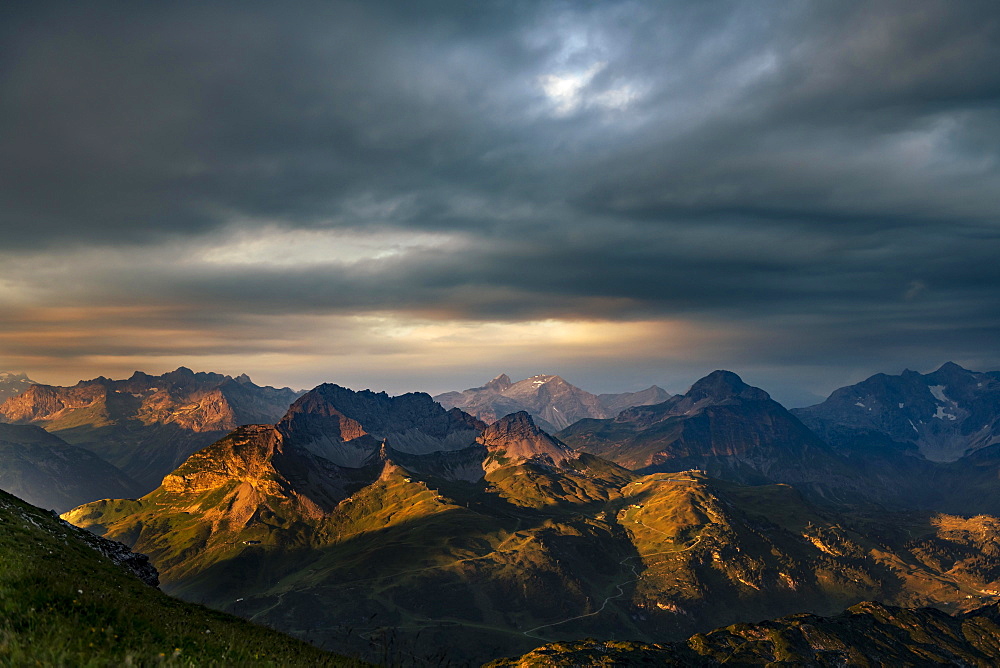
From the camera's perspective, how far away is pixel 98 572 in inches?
2130

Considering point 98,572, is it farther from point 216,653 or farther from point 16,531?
point 216,653

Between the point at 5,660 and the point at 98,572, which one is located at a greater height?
the point at 5,660

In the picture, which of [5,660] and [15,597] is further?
[15,597]

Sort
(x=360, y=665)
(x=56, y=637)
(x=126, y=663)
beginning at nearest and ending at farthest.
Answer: (x=126, y=663) < (x=56, y=637) < (x=360, y=665)

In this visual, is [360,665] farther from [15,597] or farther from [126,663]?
[126,663]

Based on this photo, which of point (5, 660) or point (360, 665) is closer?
point (5, 660)

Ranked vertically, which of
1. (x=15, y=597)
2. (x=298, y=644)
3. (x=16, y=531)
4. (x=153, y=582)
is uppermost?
(x=15, y=597)

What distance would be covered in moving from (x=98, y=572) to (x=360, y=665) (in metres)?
29.1

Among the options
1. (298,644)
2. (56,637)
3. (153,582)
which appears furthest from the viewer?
(153,582)

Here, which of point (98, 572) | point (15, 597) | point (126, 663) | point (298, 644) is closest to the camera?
point (126, 663)

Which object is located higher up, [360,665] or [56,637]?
[56,637]

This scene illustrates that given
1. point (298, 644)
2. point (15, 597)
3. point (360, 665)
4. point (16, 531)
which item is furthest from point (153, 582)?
point (15, 597)

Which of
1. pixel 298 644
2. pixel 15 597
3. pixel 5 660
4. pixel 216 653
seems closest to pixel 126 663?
pixel 5 660

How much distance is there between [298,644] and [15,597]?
26.0m
